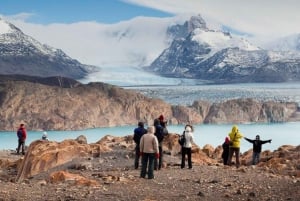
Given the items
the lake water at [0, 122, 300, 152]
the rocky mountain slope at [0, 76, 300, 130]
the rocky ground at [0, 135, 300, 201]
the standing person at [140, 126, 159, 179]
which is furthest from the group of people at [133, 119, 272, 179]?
the rocky mountain slope at [0, 76, 300, 130]

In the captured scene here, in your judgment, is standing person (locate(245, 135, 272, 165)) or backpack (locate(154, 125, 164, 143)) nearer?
backpack (locate(154, 125, 164, 143))

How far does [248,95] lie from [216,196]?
12628 centimetres

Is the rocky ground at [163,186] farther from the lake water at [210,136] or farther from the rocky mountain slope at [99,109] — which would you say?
the rocky mountain slope at [99,109]

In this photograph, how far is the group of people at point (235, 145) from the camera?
16.2 meters

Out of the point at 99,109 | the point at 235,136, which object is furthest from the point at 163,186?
the point at 99,109

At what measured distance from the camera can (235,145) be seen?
53.5 ft

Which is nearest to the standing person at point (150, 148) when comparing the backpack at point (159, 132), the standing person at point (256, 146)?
the backpack at point (159, 132)

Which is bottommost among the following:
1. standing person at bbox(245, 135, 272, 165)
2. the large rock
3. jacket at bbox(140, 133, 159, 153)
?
the large rock

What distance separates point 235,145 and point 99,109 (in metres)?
102

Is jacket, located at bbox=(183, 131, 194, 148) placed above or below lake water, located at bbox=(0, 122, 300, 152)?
above

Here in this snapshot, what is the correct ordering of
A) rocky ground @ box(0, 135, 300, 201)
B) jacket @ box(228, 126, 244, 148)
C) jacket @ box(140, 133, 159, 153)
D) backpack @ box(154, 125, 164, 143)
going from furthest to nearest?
jacket @ box(228, 126, 244, 148) → backpack @ box(154, 125, 164, 143) → jacket @ box(140, 133, 159, 153) → rocky ground @ box(0, 135, 300, 201)

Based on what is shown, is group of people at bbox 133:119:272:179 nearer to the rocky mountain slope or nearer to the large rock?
the large rock

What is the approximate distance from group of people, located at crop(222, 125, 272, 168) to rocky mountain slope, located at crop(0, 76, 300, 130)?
92848mm

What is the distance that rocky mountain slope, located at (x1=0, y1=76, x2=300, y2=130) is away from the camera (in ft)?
362
